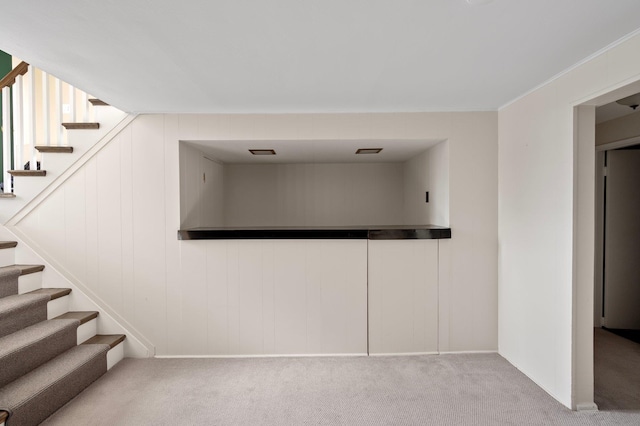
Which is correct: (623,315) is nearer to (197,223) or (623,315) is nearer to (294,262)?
(294,262)

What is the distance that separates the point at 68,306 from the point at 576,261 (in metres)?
3.78

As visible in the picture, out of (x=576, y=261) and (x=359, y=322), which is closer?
(x=576, y=261)

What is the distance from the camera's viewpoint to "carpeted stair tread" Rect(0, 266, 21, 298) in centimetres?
257

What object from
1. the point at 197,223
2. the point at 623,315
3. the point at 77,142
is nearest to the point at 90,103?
the point at 77,142

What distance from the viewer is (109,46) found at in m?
1.81

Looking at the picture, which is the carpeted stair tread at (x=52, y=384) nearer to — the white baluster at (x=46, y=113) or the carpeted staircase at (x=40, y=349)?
the carpeted staircase at (x=40, y=349)

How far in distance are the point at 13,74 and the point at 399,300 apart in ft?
12.3

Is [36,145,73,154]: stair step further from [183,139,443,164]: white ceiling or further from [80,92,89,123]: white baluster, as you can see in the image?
[183,139,443,164]: white ceiling

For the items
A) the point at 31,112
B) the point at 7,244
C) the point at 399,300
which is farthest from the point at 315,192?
the point at 7,244

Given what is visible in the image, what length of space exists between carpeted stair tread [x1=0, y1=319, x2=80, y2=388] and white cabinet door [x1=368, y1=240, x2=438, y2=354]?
2.32 meters

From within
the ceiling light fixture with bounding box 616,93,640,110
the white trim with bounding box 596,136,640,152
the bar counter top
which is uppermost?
the ceiling light fixture with bounding box 616,93,640,110

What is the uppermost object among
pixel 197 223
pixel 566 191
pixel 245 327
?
pixel 566 191

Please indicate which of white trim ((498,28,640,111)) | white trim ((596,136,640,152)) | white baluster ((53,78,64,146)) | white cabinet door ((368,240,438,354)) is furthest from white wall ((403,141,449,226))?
white baluster ((53,78,64,146))

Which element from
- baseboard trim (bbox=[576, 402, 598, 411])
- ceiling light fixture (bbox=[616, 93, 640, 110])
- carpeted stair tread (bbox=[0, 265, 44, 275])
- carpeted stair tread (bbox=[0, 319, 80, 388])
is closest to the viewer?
carpeted stair tread (bbox=[0, 319, 80, 388])
